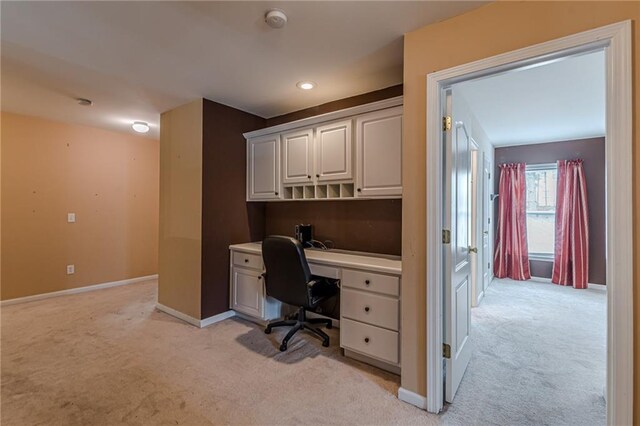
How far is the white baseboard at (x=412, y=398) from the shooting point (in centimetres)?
171

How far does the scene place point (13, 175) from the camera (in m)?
3.49

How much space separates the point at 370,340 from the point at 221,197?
2119 mm

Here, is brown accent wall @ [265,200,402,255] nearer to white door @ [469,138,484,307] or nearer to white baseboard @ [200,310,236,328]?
white baseboard @ [200,310,236,328]

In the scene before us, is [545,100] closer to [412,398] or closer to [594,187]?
[594,187]

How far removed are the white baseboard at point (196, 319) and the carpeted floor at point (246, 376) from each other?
0.08 m

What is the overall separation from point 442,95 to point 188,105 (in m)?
2.64

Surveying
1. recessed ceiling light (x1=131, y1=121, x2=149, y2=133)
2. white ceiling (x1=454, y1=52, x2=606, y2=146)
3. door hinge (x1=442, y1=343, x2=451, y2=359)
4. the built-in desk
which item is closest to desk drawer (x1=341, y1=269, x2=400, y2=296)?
the built-in desk

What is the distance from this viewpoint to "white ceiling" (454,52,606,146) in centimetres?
234

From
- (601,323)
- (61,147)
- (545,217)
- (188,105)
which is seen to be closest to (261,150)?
(188,105)

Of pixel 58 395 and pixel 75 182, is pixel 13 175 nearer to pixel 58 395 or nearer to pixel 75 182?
pixel 75 182

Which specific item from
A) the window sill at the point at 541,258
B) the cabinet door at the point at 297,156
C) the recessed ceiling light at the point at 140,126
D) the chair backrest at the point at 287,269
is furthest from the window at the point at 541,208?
the recessed ceiling light at the point at 140,126

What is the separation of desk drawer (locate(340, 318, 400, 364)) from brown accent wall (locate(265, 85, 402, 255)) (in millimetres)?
799

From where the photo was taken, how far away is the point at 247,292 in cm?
296

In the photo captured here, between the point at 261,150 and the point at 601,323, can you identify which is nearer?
the point at 601,323
